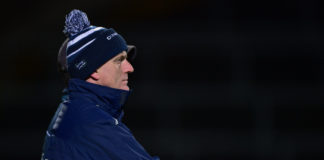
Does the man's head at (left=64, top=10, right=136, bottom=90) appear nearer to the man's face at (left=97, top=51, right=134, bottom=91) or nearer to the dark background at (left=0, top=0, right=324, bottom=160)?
the man's face at (left=97, top=51, right=134, bottom=91)

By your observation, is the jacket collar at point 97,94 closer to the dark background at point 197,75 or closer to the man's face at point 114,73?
the man's face at point 114,73

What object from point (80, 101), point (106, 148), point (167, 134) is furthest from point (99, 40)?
point (167, 134)

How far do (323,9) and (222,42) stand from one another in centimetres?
157

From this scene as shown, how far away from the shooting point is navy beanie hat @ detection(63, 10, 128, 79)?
2355mm

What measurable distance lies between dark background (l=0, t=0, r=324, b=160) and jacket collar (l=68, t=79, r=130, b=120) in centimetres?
411

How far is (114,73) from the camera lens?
7.77 feet

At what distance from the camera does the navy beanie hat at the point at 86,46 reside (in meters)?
2.36

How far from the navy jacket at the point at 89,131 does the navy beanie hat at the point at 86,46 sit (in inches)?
2.9

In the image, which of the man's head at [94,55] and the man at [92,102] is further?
the man's head at [94,55]

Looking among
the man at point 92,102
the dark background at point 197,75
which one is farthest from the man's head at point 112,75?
the dark background at point 197,75

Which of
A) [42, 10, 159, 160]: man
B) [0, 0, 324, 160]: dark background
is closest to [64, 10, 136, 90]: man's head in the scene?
[42, 10, 159, 160]: man

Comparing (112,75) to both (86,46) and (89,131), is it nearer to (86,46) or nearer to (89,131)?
(86,46)

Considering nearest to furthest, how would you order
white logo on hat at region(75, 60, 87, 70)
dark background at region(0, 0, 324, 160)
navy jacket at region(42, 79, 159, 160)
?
1. navy jacket at region(42, 79, 159, 160)
2. white logo on hat at region(75, 60, 87, 70)
3. dark background at region(0, 0, 324, 160)

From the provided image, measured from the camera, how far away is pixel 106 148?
7.13 ft
